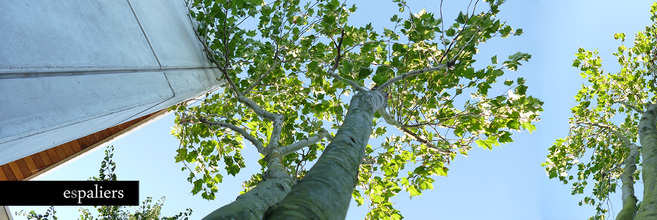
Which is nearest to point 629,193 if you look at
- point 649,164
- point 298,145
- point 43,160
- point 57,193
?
point 649,164

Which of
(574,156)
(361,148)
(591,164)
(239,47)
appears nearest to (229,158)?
(239,47)

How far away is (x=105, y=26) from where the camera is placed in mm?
2652

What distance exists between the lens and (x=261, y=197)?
234cm

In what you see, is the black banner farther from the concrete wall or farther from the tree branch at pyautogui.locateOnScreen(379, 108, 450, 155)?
the tree branch at pyautogui.locateOnScreen(379, 108, 450, 155)

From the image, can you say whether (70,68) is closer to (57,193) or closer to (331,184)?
(57,193)

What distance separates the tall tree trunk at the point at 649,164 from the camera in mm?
3402

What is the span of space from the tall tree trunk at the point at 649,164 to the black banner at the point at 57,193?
5.27 metres

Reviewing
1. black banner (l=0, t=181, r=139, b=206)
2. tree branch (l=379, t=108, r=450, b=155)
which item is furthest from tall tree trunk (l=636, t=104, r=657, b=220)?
black banner (l=0, t=181, r=139, b=206)

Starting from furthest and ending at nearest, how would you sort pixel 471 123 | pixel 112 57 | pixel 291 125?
pixel 291 125
pixel 471 123
pixel 112 57

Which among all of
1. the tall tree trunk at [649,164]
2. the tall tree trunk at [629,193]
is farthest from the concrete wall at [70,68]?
the tall tree trunk at [629,193]

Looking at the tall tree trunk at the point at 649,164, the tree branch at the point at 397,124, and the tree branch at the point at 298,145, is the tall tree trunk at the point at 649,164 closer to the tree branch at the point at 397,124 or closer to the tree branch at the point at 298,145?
the tree branch at the point at 397,124

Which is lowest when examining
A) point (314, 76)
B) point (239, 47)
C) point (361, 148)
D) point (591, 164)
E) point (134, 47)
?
point (361, 148)

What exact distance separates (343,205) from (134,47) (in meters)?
2.52

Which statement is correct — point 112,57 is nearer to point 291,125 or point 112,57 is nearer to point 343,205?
point 343,205
